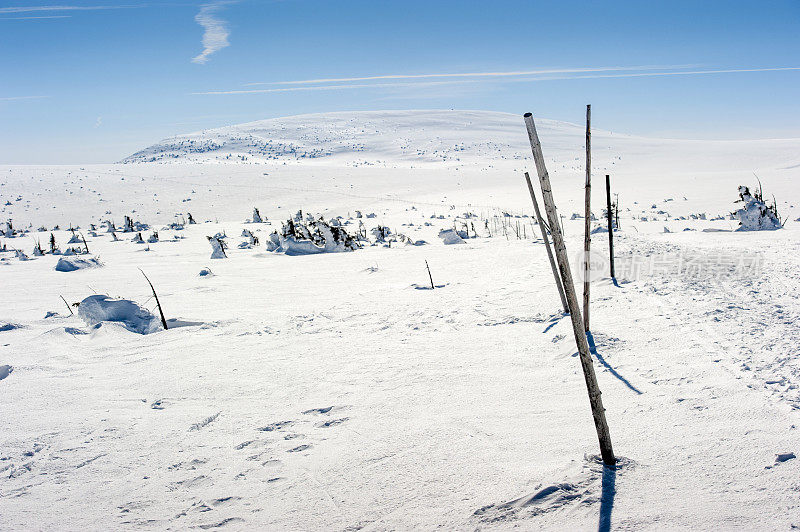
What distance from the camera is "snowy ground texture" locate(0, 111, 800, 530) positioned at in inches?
102

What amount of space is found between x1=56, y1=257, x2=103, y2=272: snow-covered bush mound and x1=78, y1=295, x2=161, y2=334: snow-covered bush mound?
14.9 feet

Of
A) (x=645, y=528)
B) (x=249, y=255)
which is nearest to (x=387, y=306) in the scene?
(x=645, y=528)

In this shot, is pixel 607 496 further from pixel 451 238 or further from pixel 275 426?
pixel 451 238

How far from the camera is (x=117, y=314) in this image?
5859mm

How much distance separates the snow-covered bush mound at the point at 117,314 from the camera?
5793 millimetres

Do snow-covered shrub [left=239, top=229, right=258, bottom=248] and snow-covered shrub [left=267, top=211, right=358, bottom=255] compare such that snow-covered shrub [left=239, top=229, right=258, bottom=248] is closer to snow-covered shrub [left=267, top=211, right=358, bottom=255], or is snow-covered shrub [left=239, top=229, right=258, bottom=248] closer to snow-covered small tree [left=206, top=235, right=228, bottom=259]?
snow-covered shrub [left=267, top=211, right=358, bottom=255]

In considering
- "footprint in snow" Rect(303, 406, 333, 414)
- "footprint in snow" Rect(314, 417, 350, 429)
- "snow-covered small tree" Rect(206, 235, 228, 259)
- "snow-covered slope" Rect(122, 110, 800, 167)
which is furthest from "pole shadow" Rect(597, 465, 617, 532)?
"snow-covered slope" Rect(122, 110, 800, 167)

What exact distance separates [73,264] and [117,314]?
196 inches

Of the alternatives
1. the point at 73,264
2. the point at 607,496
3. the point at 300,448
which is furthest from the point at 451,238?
the point at 607,496

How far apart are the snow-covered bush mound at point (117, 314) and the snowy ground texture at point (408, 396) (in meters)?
0.15

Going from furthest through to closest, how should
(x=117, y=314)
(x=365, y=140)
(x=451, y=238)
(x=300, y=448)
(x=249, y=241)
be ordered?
1. (x=365, y=140)
2. (x=249, y=241)
3. (x=451, y=238)
4. (x=117, y=314)
5. (x=300, y=448)

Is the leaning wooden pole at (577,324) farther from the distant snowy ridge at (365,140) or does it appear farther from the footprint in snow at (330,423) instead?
the distant snowy ridge at (365,140)

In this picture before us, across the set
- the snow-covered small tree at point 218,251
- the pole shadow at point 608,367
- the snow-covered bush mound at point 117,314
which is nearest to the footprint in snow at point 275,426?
the pole shadow at point 608,367

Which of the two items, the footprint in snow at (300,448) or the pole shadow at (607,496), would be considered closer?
the pole shadow at (607,496)
